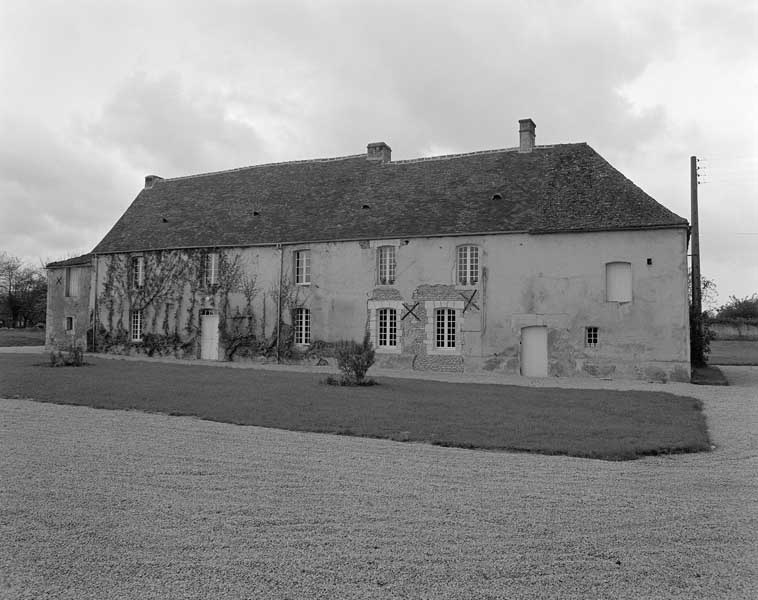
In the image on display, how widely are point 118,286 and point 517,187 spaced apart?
16.8 metres

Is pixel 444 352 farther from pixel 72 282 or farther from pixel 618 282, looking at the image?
pixel 72 282

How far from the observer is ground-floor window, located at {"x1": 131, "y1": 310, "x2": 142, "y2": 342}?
27109mm

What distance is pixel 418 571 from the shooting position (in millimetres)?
4180

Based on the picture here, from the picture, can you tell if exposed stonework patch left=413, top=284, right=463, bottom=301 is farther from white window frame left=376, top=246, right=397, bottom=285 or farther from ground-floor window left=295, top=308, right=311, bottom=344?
ground-floor window left=295, top=308, right=311, bottom=344

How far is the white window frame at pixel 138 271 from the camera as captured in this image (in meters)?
27.2

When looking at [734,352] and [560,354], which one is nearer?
[560,354]

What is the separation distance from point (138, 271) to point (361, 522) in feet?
80.8

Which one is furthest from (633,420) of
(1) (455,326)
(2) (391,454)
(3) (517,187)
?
(3) (517,187)

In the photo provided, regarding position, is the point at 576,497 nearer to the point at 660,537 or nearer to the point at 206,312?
the point at 660,537

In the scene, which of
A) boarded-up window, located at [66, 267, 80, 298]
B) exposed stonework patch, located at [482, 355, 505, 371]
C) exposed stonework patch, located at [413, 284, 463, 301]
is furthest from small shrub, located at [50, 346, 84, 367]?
exposed stonework patch, located at [482, 355, 505, 371]

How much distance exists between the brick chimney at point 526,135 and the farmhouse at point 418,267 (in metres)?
0.08

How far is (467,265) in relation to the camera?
21.5 m

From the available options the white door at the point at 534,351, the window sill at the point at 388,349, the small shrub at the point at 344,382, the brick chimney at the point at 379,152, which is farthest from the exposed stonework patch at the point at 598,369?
the brick chimney at the point at 379,152

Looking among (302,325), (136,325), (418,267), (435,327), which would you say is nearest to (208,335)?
(136,325)
